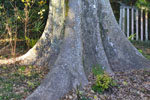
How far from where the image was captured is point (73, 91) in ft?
18.9

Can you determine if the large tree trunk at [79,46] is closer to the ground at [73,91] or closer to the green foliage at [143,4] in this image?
the ground at [73,91]

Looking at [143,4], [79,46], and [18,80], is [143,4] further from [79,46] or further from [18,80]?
[18,80]

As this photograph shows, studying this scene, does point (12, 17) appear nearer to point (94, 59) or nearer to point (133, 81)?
point (94, 59)

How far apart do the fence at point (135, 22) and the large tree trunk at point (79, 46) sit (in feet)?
21.6

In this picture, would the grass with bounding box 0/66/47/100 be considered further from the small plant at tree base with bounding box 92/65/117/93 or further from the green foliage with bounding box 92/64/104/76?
the small plant at tree base with bounding box 92/65/117/93

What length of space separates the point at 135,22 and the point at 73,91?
10.3 meters

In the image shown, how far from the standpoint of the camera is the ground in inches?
229

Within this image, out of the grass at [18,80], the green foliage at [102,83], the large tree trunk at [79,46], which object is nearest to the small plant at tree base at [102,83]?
the green foliage at [102,83]

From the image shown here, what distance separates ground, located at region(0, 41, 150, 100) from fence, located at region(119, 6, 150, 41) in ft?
23.5

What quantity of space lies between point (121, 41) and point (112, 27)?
20.2 inches

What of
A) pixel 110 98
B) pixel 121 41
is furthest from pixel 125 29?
pixel 110 98

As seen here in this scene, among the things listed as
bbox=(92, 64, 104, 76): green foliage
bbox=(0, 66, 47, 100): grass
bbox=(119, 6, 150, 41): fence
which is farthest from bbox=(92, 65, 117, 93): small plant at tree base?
bbox=(119, 6, 150, 41): fence

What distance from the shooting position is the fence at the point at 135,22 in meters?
14.2

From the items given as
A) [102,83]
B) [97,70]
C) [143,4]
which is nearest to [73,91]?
[102,83]
